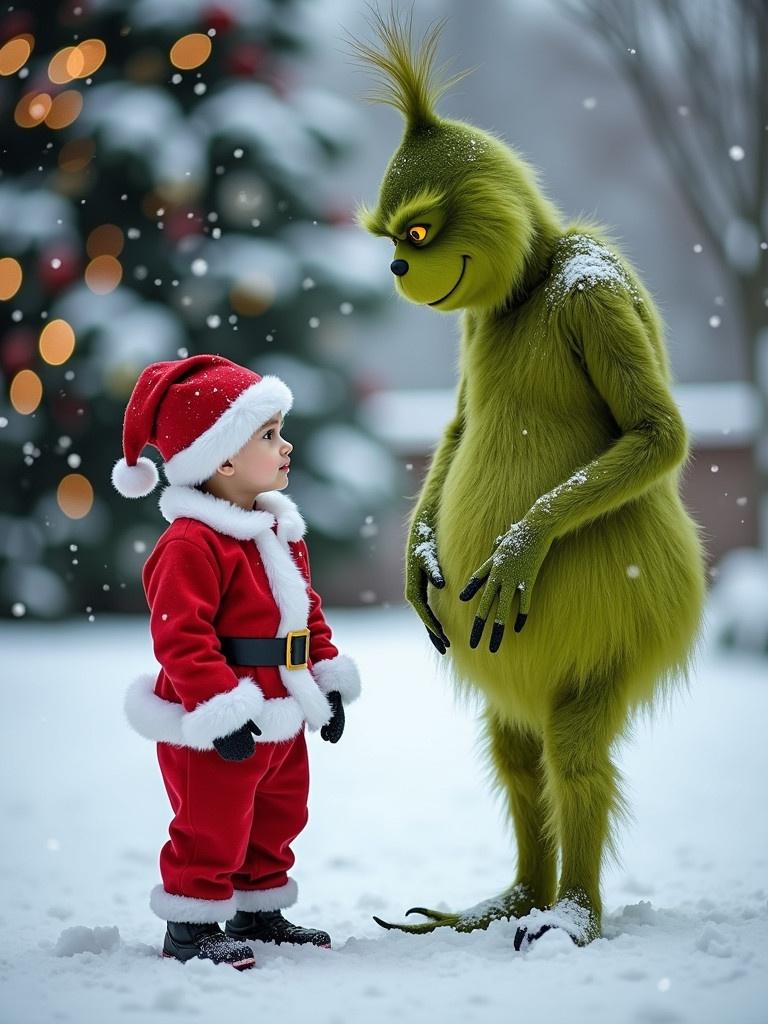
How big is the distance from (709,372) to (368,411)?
2773 mm

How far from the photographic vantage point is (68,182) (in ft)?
17.9

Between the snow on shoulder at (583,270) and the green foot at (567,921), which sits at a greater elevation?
the snow on shoulder at (583,270)

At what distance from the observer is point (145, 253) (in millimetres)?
5520

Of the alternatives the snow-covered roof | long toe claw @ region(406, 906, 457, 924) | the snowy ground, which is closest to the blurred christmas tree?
the snow-covered roof

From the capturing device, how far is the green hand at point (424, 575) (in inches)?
76.8

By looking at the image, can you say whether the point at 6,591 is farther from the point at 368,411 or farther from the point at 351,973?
the point at 351,973

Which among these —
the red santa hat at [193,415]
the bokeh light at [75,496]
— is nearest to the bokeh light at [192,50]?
the bokeh light at [75,496]

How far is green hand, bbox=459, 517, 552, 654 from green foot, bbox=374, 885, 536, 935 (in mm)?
507

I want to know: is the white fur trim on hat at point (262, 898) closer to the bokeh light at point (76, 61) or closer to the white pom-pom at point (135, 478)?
the white pom-pom at point (135, 478)

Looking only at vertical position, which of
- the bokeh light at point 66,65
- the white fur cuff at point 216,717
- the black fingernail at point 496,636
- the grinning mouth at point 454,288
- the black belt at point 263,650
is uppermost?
the bokeh light at point 66,65

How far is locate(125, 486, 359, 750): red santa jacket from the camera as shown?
1.68 metres

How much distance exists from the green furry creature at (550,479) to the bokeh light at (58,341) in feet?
12.2

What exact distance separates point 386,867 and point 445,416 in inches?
169

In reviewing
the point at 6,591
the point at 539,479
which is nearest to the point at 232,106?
the point at 6,591
